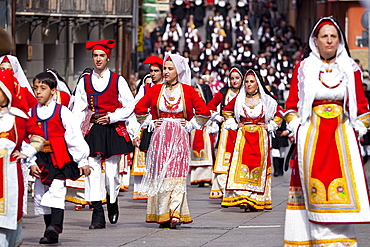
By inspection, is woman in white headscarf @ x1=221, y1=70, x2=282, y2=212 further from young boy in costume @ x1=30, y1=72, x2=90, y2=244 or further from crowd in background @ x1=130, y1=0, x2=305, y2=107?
crowd in background @ x1=130, y1=0, x2=305, y2=107

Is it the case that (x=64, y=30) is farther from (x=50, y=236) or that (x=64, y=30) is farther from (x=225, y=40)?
(x=50, y=236)

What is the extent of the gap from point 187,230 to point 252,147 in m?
2.63

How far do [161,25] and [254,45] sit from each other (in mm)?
4624

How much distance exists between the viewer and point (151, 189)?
11.6 m

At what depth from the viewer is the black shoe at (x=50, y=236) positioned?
10172mm

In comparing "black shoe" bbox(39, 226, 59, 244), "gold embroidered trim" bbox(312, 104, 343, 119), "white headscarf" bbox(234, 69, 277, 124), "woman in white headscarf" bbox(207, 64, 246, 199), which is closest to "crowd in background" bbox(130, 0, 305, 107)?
"woman in white headscarf" bbox(207, 64, 246, 199)

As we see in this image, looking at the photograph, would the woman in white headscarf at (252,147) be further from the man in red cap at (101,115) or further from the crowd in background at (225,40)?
the crowd in background at (225,40)

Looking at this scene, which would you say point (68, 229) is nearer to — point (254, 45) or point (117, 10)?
point (117, 10)

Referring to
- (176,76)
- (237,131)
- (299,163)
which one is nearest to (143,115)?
(176,76)

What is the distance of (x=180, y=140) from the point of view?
11602mm

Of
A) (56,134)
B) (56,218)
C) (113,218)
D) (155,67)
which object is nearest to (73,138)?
(56,134)

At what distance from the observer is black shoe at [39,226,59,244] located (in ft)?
33.4

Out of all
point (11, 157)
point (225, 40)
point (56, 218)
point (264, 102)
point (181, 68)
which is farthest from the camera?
point (225, 40)

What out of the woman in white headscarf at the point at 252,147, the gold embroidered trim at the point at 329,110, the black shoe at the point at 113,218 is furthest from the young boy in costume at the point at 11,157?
the woman in white headscarf at the point at 252,147
